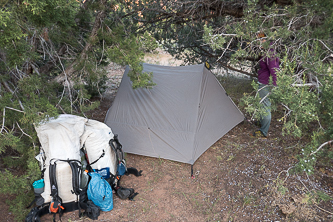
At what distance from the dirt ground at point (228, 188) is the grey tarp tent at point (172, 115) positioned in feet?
0.80

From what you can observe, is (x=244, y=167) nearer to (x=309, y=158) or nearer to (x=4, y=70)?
(x=309, y=158)

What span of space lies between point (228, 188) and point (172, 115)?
1.72m

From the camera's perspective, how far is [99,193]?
3678mm

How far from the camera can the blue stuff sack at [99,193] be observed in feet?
12.1

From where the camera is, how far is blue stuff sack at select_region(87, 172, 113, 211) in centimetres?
369

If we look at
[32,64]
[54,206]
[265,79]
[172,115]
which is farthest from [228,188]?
[32,64]

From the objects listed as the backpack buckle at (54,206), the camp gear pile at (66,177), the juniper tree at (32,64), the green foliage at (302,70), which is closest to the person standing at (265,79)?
the green foliage at (302,70)

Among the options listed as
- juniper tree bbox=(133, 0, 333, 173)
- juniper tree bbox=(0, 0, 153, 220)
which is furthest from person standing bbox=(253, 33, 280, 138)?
juniper tree bbox=(0, 0, 153, 220)

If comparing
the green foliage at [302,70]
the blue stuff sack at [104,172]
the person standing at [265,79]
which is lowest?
the blue stuff sack at [104,172]

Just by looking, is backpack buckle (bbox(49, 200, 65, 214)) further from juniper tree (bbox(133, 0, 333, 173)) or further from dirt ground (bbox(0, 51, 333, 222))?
juniper tree (bbox(133, 0, 333, 173))

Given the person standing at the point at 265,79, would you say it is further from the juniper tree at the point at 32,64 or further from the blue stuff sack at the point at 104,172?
the blue stuff sack at the point at 104,172

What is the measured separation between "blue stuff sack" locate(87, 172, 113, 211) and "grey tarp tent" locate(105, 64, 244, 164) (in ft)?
4.71

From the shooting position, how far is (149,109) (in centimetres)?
529

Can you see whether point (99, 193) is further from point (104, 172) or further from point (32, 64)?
point (32, 64)
